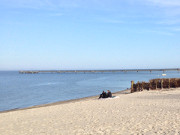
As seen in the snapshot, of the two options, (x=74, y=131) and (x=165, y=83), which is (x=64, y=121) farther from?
(x=165, y=83)

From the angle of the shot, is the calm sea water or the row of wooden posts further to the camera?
the calm sea water

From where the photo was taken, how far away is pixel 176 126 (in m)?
9.24

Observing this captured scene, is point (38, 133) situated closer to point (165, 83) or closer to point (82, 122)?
point (82, 122)

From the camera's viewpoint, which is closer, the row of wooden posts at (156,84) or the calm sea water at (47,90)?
the row of wooden posts at (156,84)

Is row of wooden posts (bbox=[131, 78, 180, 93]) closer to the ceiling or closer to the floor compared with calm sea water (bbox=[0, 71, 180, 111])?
closer to the ceiling

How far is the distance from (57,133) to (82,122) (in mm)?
2093

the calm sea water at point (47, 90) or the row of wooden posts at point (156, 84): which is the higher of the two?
the row of wooden posts at point (156, 84)

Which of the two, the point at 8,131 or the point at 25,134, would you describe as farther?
the point at 8,131

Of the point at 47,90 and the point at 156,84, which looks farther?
the point at 47,90

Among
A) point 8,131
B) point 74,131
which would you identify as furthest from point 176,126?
point 8,131

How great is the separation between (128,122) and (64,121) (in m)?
3.26

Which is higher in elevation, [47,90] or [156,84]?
[156,84]

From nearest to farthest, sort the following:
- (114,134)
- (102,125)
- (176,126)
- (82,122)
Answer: (114,134) → (176,126) → (102,125) → (82,122)

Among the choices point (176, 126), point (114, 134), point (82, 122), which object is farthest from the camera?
point (82, 122)
